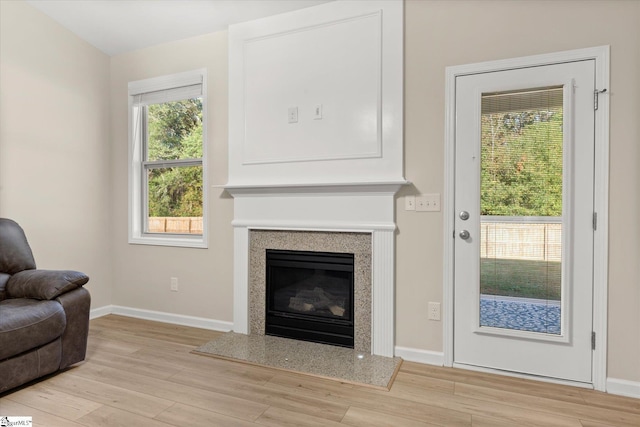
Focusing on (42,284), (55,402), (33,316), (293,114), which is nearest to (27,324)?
(33,316)

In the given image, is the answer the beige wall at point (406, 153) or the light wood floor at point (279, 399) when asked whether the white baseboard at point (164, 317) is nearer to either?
the beige wall at point (406, 153)

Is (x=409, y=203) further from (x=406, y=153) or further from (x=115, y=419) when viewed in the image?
(x=115, y=419)

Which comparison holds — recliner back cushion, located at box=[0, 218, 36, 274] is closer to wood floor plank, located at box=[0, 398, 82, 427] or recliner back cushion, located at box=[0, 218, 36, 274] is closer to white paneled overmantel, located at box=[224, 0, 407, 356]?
wood floor plank, located at box=[0, 398, 82, 427]

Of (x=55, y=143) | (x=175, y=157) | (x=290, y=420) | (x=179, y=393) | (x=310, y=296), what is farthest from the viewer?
(x=175, y=157)

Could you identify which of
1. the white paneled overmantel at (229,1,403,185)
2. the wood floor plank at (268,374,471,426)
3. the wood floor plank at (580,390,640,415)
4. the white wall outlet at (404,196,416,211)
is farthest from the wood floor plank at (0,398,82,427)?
the wood floor plank at (580,390,640,415)

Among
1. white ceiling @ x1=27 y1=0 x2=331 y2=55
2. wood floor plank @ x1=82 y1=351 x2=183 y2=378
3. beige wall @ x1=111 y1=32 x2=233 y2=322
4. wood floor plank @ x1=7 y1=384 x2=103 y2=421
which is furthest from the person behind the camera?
beige wall @ x1=111 y1=32 x2=233 y2=322

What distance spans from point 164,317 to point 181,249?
0.69 m

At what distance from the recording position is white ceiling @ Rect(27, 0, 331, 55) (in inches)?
115

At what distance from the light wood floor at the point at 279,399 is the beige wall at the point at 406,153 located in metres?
0.39

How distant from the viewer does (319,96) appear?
9.36 ft

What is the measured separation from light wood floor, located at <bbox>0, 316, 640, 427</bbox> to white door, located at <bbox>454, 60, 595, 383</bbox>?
0.77 feet

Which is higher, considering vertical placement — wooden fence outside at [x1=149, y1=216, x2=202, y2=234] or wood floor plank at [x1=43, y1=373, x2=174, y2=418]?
wooden fence outside at [x1=149, y1=216, x2=202, y2=234]

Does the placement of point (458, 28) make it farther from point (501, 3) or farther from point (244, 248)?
point (244, 248)

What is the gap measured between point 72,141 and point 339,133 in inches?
101
